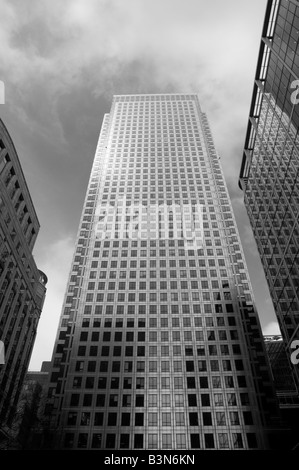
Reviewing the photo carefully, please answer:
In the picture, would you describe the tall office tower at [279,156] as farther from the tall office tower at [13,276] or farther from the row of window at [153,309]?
the tall office tower at [13,276]

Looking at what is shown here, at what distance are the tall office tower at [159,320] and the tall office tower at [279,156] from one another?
89.9 feet

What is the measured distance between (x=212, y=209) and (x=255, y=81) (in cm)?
5336

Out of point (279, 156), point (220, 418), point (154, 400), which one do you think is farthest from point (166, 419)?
point (279, 156)

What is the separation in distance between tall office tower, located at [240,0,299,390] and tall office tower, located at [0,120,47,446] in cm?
3772

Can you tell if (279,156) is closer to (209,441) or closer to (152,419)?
(209,441)

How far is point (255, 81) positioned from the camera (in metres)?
50.0

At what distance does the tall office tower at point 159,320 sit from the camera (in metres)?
63.3

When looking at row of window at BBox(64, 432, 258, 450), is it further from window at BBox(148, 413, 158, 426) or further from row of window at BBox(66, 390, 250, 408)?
row of window at BBox(66, 390, 250, 408)

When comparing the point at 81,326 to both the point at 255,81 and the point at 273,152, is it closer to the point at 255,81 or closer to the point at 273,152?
the point at 273,152

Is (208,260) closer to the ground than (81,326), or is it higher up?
higher up

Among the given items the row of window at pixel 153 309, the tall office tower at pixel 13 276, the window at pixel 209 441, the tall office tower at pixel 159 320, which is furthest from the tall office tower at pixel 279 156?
the tall office tower at pixel 13 276

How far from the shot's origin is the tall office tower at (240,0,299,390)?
129 feet
